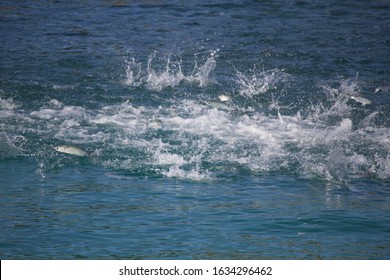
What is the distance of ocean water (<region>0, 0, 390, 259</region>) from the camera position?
8383 mm

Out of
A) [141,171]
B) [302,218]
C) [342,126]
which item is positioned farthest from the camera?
[342,126]

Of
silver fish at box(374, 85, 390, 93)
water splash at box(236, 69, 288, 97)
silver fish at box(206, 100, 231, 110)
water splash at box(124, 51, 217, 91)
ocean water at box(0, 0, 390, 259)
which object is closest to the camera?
ocean water at box(0, 0, 390, 259)

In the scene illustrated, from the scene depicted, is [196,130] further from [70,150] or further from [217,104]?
[70,150]

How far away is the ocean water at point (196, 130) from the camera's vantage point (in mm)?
8383

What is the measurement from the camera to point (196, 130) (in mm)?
13570

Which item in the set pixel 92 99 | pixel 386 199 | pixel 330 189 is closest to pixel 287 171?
pixel 330 189

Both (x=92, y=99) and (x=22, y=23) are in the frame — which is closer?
(x=92, y=99)

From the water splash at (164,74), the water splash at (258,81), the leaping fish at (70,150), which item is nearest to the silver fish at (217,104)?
the water splash at (258,81)

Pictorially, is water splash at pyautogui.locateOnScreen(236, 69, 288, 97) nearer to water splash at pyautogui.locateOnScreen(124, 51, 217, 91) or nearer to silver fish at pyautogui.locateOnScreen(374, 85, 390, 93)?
water splash at pyautogui.locateOnScreen(124, 51, 217, 91)

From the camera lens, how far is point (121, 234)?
827cm

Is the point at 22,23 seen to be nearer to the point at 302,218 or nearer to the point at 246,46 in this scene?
the point at 246,46

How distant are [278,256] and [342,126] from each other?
656 centimetres

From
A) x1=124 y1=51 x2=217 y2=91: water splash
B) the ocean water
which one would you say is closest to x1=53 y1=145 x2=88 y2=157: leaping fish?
the ocean water

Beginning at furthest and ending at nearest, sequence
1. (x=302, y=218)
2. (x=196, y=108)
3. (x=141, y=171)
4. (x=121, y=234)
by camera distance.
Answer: (x=196, y=108) → (x=141, y=171) → (x=302, y=218) → (x=121, y=234)
